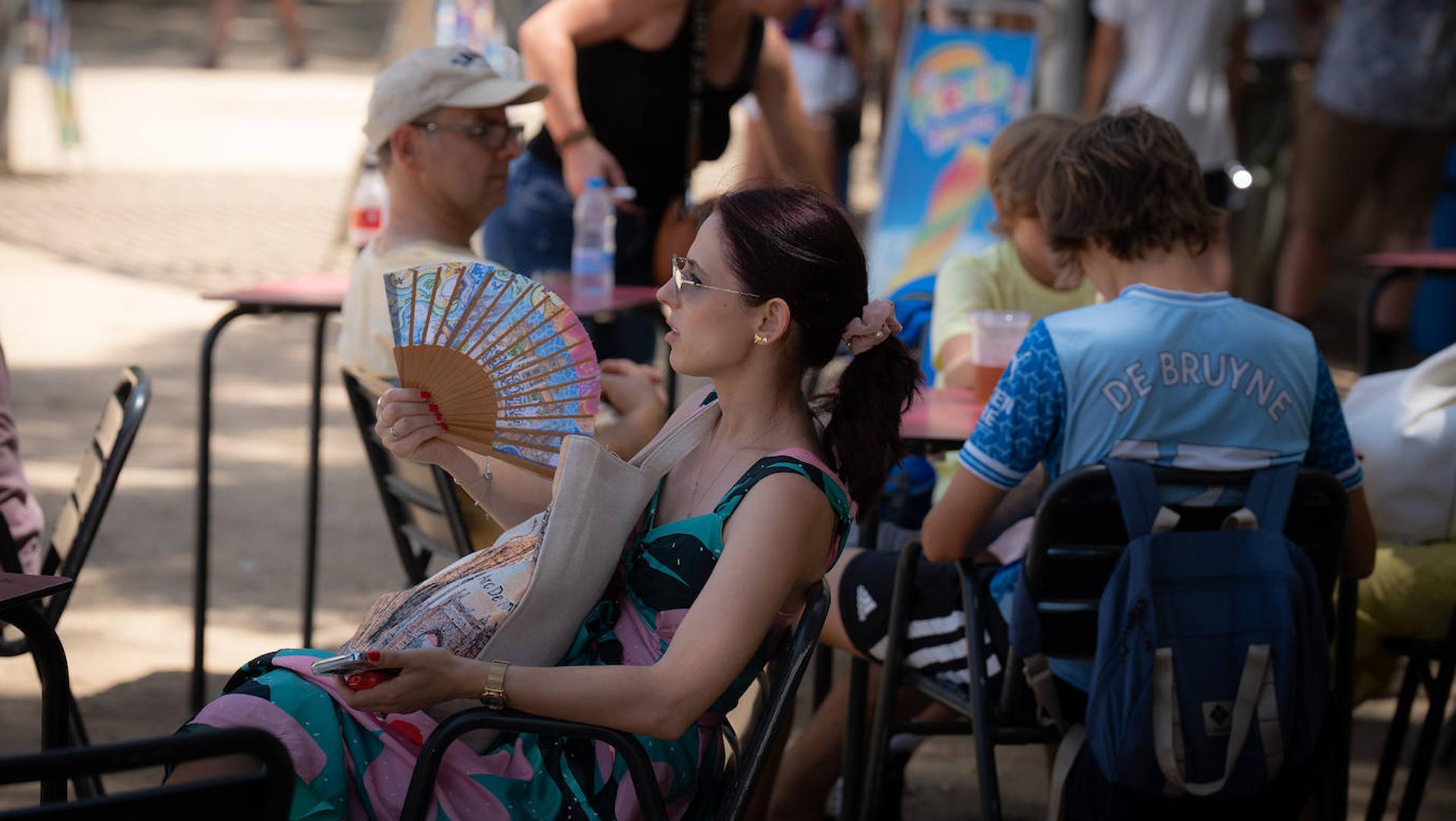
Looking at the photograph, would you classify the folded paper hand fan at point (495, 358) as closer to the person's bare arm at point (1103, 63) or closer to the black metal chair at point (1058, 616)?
the black metal chair at point (1058, 616)

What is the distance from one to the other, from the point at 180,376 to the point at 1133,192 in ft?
17.2

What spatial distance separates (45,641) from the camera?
209 cm

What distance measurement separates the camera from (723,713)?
218cm

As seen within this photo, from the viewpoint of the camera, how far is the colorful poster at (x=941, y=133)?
7.55 meters

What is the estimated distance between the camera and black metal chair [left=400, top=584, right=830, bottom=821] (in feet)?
6.40

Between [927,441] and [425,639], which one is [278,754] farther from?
[927,441]

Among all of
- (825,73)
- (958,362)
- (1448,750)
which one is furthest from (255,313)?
(825,73)

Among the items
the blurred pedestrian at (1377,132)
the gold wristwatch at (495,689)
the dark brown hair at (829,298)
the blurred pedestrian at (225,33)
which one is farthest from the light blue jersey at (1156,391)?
the blurred pedestrian at (225,33)

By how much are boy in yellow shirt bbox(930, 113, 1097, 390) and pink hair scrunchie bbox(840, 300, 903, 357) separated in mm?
1126

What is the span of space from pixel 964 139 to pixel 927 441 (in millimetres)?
4982

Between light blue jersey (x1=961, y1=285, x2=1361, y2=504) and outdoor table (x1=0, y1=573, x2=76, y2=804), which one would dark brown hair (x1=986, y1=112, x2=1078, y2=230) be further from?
outdoor table (x1=0, y1=573, x2=76, y2=804)

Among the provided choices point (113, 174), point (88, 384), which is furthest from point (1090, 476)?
point (113, 174)

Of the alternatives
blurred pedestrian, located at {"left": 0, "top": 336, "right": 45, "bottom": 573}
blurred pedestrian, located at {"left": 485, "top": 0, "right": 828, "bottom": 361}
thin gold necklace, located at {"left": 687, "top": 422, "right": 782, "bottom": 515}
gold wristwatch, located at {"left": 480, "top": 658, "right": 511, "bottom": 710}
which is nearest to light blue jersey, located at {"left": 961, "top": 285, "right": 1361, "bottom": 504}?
thin gold necklace, located at {"left": 687, "top": 422, "right": 782, "bottom": 515}

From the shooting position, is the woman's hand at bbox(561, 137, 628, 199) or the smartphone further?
the woman's hand at bbox(561, 137, 628, 199)
